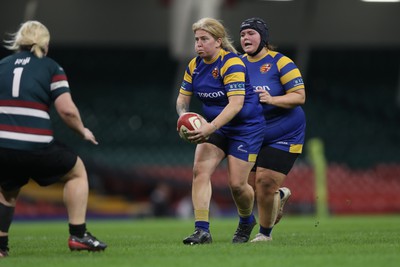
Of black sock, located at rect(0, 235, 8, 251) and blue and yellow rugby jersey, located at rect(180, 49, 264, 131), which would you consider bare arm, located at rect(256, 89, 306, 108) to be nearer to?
blue and yellow rugby jersey, located at rect(180, 49, 264, 131)

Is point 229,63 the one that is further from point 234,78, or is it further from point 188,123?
point 188,123

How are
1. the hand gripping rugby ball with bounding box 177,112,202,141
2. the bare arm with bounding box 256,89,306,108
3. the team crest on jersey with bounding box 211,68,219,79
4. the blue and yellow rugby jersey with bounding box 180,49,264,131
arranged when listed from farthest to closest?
the bare arm with bounding box 256,89,306,108, the team crest on jersey with bounding box 211,68,219,79, the blue and yellow rugby jersey with bounding box 180,49,264,131, the hand gripping rugby ball with bounding box 177,112,202,141

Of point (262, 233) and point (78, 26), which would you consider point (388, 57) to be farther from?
point (262, 233)

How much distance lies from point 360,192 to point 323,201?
391cm

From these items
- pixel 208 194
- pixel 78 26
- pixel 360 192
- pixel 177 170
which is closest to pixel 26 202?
pixel 177 170

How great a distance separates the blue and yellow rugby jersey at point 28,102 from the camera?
7.31 meters

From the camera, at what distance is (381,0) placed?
30734 millimetres

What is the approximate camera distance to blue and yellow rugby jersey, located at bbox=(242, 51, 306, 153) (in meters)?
9.13

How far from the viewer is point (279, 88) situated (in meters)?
Result: 9.20

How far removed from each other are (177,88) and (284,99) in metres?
21.5

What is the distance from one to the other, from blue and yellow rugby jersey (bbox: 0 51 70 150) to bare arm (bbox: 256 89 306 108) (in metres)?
2.34

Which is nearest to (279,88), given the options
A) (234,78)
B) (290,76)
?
(290,76)

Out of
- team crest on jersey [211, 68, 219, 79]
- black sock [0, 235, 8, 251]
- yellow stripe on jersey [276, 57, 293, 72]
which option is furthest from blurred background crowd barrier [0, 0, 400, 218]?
black sock [0, 235, 8, 251]

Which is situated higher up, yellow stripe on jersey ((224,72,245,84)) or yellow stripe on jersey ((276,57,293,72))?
yellow stripe on jersey ((276,57,293,72))
